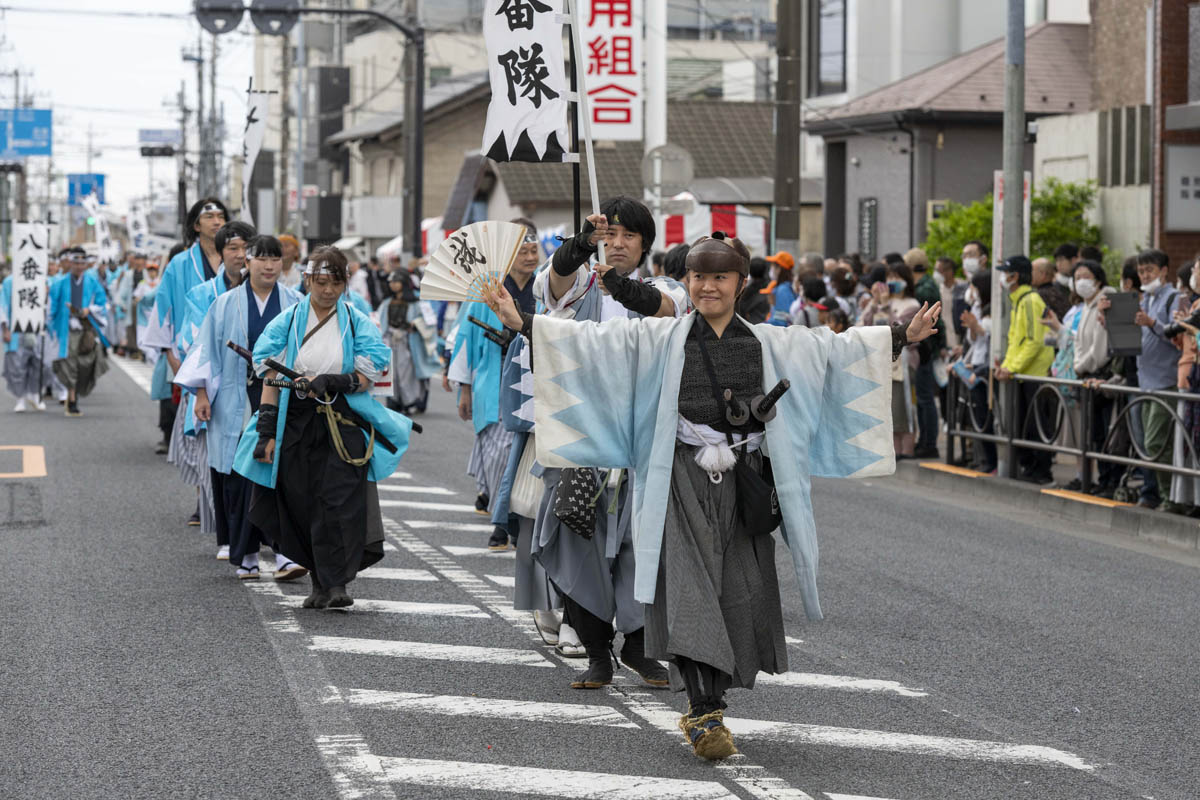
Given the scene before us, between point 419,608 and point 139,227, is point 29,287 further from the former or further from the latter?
point 139,227

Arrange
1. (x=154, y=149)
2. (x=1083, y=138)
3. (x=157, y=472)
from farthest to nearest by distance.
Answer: (x=154, y=149) → (x=1083, y=138) → (x=157, y=472)

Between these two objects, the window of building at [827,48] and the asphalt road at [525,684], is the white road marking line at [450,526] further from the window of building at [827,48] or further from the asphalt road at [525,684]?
the window of building at [827,48]

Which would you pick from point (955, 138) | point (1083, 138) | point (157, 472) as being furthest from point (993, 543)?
point (955, 138)

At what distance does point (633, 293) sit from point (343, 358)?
2.41 metres

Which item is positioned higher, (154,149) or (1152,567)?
(154,149)

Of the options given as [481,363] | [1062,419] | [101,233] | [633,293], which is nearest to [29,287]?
[481,363]

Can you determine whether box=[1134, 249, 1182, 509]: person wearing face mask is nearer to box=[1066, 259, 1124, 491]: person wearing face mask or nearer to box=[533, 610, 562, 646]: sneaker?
box=[1066, 259, 1124, 491]: person wearing face mask

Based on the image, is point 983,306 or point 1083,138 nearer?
point 983,306

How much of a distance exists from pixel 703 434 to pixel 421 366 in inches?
579

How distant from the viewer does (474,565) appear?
985 cm

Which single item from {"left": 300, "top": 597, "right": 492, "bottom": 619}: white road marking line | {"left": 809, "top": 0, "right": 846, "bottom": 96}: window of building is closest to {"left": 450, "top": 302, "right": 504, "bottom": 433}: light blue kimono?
{"left": 300, "top": 597, "right": 492, "bottom": 619}: white road marking line

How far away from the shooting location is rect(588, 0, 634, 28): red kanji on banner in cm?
2267

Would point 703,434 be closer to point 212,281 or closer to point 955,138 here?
point 212,281

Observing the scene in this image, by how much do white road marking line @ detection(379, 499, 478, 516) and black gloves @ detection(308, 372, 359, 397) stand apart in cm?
394
